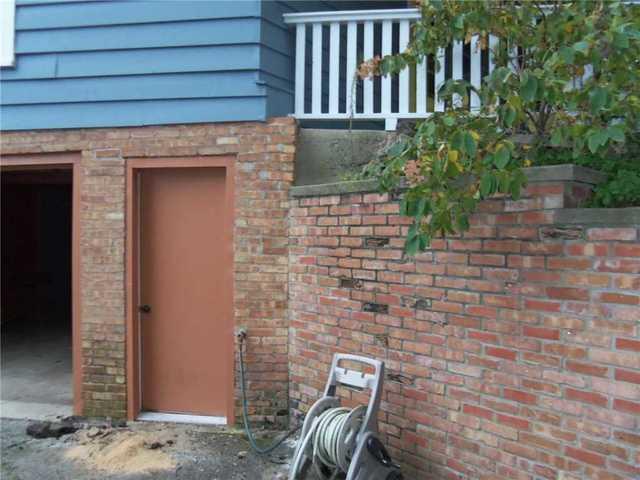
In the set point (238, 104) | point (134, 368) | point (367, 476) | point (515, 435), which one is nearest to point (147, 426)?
point (134, 368)

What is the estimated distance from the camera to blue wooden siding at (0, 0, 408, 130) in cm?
473

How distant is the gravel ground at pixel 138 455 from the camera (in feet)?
13.5

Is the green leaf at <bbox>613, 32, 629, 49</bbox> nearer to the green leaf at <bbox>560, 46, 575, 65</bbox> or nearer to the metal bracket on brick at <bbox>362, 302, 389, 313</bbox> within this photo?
the green leaf at <bbox>560, 46, 575, 65</bbox>

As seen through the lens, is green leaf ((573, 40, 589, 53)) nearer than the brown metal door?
Yes

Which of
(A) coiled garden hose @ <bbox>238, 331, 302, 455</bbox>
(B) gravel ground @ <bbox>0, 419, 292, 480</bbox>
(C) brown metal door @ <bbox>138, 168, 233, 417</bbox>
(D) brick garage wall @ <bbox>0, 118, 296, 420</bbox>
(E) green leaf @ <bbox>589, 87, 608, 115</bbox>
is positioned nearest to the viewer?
(E) green leaf @ <bbox>589, 87, 608, 115</bbox>

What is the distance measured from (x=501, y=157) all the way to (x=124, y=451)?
12.0ft

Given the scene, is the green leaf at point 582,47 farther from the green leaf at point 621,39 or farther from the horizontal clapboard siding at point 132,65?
the horizontal clapboard siding at point 132,65

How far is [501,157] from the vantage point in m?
2.55

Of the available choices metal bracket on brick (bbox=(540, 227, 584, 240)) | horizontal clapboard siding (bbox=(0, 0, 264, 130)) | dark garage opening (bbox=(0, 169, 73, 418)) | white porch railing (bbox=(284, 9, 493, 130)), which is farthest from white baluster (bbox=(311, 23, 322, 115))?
dark garage opening (bbox=(0, 169, 73, 418))

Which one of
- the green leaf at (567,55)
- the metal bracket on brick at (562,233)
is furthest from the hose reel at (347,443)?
the green leaf at (567,55)

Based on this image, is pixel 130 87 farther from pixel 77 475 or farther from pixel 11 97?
pixel 77 475

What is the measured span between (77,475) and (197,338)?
4.68 feet

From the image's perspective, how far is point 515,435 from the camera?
296 centimetres

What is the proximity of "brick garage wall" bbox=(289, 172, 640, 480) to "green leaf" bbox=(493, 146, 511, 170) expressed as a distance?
1.37 ft
